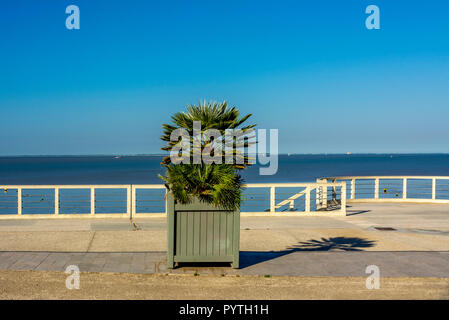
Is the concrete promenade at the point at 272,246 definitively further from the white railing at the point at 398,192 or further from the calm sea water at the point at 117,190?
the white railing at the point at 398,192

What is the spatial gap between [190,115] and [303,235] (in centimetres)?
495

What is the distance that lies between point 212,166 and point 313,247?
3.40 metres

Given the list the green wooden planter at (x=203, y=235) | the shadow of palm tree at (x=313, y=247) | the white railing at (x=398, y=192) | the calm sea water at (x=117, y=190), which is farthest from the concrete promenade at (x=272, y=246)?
the white railing at (x=398, y=192)

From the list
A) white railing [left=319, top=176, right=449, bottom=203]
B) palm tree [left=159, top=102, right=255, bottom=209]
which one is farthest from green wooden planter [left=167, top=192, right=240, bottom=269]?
white railing [left=319, top=176, right=449, bottom=203]

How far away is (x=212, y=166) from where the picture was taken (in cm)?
726

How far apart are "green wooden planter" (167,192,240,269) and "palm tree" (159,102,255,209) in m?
0.17

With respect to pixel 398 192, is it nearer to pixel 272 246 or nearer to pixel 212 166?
pixel 272 246

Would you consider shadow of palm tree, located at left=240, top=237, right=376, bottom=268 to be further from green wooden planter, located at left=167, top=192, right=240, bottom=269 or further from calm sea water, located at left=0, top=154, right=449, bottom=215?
calm sea water, located at left=0, top=154, right=449, bottom=215

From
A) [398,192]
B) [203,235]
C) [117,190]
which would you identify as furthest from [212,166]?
[117,190]

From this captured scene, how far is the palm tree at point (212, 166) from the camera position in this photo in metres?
7.14

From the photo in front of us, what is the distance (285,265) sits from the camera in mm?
7523
